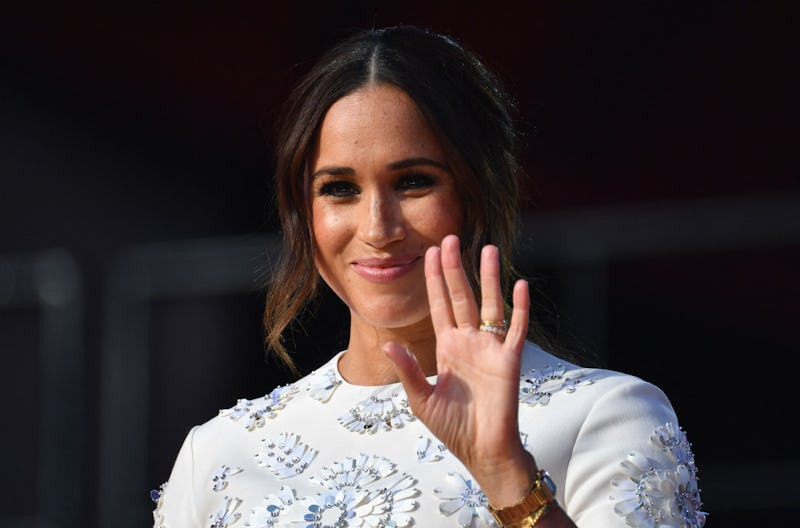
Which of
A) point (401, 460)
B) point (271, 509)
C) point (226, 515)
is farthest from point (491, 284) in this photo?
point (226, 515)

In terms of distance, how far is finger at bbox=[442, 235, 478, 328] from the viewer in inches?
76.2

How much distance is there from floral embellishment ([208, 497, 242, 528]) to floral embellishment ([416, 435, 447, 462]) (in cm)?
33

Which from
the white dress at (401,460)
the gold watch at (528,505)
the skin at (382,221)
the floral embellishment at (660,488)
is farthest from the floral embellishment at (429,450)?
the gold watch at (528,505)

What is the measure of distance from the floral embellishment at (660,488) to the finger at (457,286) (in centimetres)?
36

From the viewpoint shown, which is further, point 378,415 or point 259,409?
point 259,409

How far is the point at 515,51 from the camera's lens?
17.4 ft

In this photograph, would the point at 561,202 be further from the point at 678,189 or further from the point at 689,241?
the point at 689,241

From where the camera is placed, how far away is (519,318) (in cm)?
189

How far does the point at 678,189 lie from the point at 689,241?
0.50m

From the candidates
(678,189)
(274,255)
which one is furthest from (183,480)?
(678,189)

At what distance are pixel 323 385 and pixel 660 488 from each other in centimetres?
75

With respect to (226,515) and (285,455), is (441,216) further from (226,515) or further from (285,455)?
(226,515)

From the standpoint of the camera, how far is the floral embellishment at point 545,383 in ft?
7.52

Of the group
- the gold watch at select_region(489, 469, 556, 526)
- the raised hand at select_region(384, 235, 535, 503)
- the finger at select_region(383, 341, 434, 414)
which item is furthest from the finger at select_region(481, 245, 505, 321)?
the gold watch at select_region(489, 469, 556, 526)
